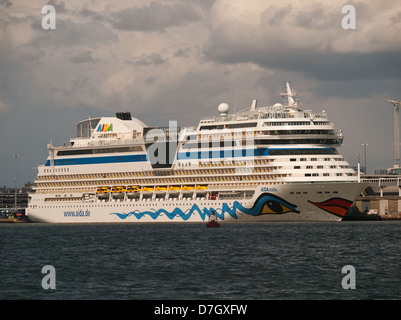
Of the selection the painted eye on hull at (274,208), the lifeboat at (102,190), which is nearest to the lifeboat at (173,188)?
the lifeboat at (102,190)

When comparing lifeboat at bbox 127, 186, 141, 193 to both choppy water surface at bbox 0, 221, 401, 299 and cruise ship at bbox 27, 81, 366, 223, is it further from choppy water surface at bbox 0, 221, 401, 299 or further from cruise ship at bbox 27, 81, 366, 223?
choppy water surface at bbox 0, 221, 401, 299

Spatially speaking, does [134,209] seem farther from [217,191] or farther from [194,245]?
[194,245]

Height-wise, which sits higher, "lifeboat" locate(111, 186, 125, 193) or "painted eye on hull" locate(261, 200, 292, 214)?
"lifeboat" locate(111, 186, 125, 193)

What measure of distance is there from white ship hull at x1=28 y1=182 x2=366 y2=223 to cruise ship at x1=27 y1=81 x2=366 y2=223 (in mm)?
113

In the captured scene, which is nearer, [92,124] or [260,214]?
[260,214]

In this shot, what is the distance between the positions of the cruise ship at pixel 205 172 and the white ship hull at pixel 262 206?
11cm

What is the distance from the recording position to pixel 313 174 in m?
78.2

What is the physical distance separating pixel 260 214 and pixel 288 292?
48.1m

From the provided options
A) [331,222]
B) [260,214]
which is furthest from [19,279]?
[331,222]

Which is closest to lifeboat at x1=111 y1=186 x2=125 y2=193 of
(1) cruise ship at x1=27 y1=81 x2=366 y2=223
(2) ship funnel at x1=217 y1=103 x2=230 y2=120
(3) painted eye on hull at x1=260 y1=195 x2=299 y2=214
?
(1) cruise ship at x1=27 y1=81 x2=366 y2=223

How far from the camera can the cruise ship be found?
78.4m

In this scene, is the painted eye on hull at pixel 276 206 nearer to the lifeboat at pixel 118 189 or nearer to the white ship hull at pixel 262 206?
the white ship hull at pixel 262 206

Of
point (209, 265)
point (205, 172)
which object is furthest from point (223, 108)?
point (209, 265)
